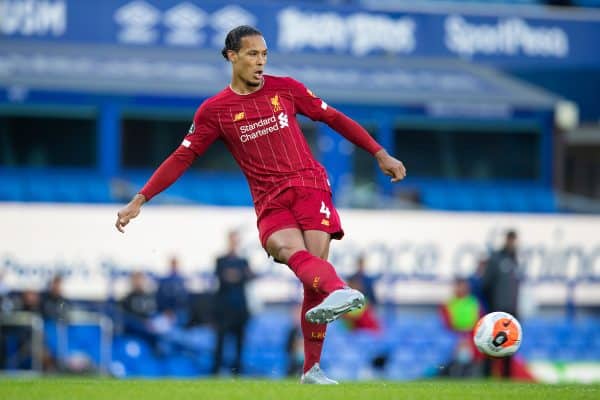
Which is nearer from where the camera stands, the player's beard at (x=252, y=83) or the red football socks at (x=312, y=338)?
the player's beard at (x=252, y=83)

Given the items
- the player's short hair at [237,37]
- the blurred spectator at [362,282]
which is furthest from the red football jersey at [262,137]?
the blurred spectator at [362,282]

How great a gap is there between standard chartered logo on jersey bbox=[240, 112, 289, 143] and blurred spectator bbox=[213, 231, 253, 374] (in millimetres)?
8178

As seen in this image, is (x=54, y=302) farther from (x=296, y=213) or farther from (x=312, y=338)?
(x=296, y=213)

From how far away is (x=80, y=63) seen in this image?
2217cm

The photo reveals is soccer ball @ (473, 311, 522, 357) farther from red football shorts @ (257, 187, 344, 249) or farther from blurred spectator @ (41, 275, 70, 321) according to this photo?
blurred spectator @ (41, 275, 70, 321)

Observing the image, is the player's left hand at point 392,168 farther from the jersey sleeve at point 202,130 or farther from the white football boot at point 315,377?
the white football boot at point 315,377

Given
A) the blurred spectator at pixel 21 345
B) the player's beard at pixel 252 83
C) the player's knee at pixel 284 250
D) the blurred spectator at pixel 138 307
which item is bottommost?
the blurred spectator at pixel 21 345

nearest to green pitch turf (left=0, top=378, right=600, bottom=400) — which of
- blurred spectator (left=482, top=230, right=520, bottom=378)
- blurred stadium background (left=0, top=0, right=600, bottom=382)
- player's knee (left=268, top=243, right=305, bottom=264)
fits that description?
player's knee (left=268, top=243, right=305, bottom=264)

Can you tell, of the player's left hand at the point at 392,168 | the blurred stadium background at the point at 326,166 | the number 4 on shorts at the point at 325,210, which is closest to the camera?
the player's left hand at the point at 392,168

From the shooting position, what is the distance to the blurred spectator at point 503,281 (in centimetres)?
1716

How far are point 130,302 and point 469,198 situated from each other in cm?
687

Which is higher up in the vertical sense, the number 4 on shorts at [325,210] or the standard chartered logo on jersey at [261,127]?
the standard chartered logo on jersey at [261,127]

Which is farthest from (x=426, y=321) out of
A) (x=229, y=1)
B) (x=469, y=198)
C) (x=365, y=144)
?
(x=365, y=144)

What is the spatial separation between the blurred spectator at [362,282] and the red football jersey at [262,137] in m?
9.66
